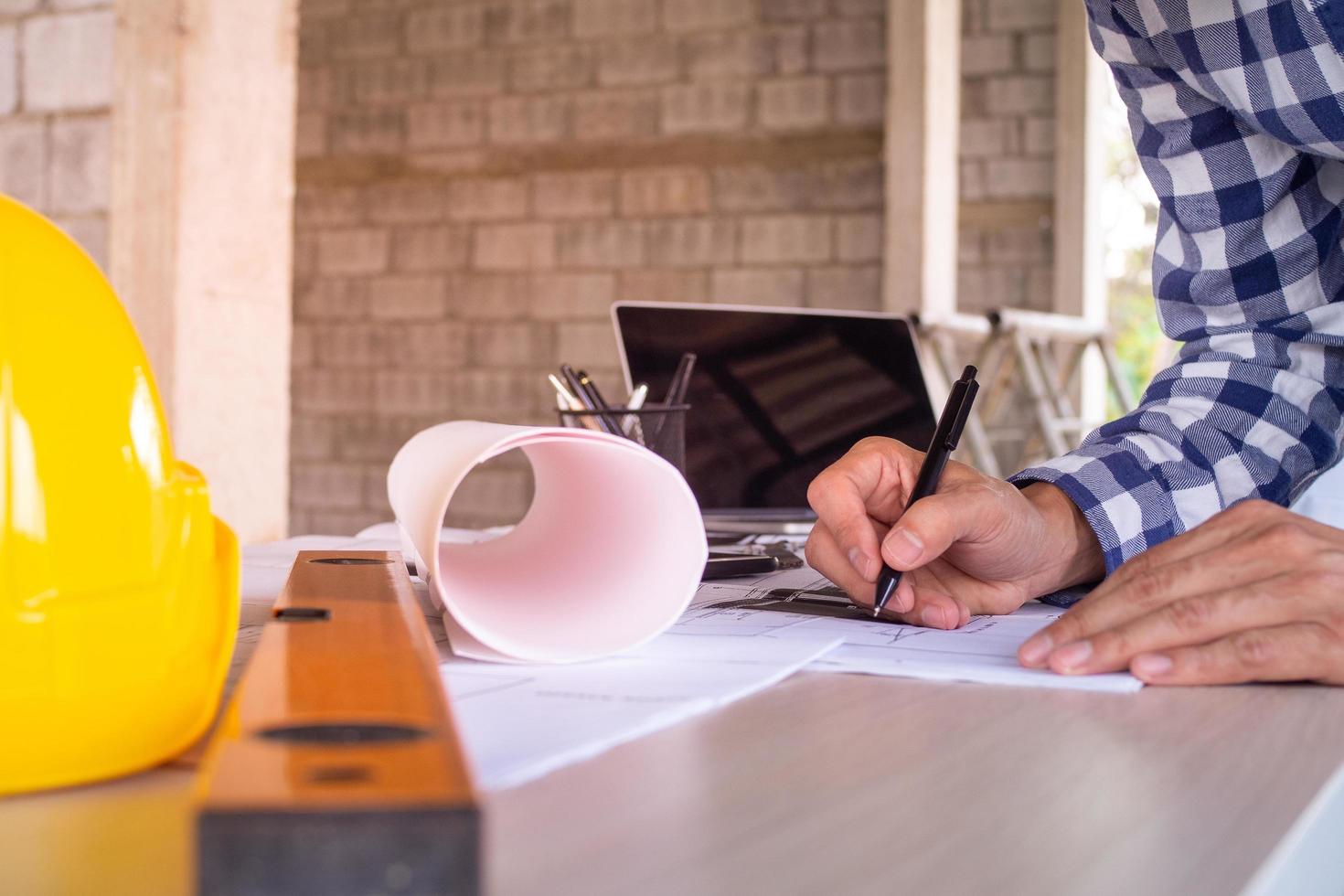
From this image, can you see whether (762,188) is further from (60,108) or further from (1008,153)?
(60,108)

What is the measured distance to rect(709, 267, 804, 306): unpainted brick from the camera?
600cm

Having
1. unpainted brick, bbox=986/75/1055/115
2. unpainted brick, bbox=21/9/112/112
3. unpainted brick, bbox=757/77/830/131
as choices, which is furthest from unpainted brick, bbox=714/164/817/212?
unpainted brick, bbox=21/9/112/112

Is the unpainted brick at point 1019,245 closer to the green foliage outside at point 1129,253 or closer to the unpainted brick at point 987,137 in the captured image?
the unpainted brick at point 987,137

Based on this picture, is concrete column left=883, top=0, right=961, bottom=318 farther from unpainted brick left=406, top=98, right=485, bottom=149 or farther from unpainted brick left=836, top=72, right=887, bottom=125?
unpainted brick left=406, top=98, right=485, bottom=149

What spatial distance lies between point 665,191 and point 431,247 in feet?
4.61

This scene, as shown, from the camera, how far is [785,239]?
19.8ft

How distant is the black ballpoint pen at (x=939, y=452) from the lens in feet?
2.40

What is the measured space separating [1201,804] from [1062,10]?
5878 mm

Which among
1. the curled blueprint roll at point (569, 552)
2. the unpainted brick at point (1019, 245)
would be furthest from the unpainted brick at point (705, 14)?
the curled blueprint roll at point (569, 552)

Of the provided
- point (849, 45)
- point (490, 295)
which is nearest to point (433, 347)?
point (490, 295)

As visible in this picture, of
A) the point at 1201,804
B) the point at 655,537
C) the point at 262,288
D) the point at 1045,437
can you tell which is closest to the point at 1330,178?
the point at 655,537

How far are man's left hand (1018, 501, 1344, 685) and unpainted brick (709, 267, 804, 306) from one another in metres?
5.33

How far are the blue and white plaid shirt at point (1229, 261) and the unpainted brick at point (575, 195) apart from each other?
213 inches

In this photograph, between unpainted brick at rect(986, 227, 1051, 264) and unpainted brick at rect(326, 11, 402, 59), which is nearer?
unpainted brick at rect(986, 227, 1051, 264)
